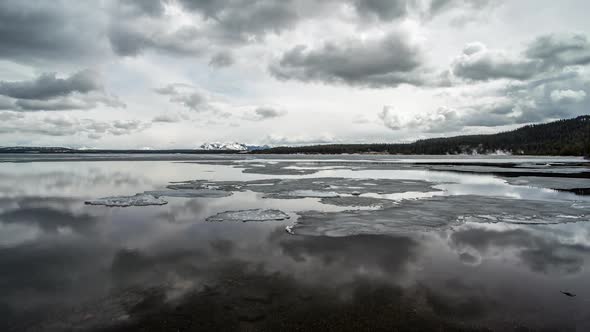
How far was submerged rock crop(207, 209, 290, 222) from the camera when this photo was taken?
14523 mm

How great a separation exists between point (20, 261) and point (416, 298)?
34.6 ft

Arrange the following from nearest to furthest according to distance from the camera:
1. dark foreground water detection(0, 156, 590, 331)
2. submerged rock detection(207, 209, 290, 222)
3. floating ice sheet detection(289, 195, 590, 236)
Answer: dark foreground water detection(0, 156, 590, 331)
floating ice sheet detection(289, 195, 590, 236)
submerged rock detection(207, 209, 290, 222)

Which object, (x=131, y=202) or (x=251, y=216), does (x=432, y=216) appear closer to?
(x=251, y=216)

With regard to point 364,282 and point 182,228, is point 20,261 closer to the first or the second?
point 182,228

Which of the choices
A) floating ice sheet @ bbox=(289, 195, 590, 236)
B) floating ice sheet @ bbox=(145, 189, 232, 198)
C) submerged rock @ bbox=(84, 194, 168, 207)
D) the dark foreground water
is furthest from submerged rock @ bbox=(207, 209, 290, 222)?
floating ice sheet @ bbox=(145, 189, 232, 198)

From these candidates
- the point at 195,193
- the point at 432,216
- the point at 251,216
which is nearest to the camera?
the point at 251,216

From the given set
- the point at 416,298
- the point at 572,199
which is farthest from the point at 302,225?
the point at 572,199

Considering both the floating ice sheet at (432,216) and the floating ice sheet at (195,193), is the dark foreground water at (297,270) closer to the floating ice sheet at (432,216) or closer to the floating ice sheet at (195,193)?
the floating ice sheet at (432,216)

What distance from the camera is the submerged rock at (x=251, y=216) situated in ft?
47.6

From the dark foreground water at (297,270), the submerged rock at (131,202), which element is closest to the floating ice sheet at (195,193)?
the submerged rock at (131,202)

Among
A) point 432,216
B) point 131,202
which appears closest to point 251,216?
point 432,216

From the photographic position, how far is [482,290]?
7.30 metres

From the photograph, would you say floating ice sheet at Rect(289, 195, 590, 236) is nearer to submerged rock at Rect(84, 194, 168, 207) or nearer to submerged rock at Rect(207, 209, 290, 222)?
submerged rock at Rect(207, 209, 290, 222)

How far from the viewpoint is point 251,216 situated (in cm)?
1488
